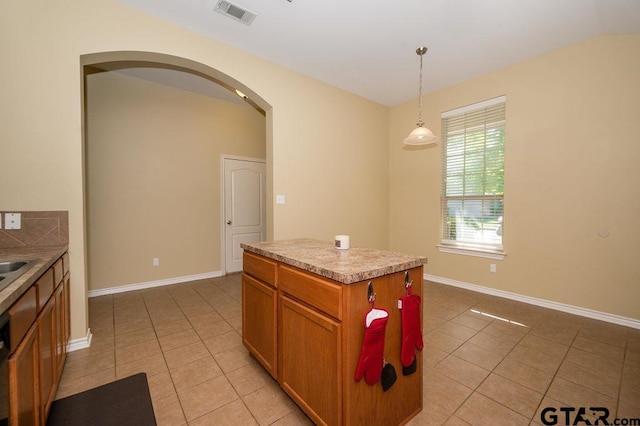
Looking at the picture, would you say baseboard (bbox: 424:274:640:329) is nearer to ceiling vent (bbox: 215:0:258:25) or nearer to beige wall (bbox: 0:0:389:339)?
beige wall (bbox: 0:0:389:339)

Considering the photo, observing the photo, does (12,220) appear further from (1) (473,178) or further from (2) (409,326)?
(1) (473,178)

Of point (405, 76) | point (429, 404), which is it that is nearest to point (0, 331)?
point (429, 404)

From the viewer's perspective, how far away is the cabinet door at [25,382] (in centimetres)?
99

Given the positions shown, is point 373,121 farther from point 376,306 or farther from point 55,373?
point 55,373

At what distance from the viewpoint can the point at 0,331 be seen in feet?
3.12

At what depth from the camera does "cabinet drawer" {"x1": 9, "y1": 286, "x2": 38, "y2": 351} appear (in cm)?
101

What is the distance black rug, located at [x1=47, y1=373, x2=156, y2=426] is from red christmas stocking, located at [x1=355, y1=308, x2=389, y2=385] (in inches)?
52.6

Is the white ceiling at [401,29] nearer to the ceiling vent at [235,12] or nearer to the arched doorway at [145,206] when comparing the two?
the ceiling vent at [235,12]

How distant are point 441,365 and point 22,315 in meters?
2.59

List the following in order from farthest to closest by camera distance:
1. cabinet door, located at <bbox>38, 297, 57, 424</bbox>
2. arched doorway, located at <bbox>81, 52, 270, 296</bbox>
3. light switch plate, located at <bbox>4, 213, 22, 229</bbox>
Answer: arched doorway, located at <bbox>81, 52, 270, 296</bbox> → light switch plate, located at <bbox>4, 213, 22, 229</bbox> → cabinet door, located at <bbox>38, 297, 57, 424</bbox>

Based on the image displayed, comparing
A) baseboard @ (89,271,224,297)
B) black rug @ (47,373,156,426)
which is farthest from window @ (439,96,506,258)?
black rug @ (47,373,156,426)

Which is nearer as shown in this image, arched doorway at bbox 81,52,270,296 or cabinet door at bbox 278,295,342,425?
cabinet door at bbox 278,295,342,425

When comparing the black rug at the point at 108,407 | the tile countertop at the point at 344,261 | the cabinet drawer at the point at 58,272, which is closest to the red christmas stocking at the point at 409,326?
the tile countertop at the point at 344,261

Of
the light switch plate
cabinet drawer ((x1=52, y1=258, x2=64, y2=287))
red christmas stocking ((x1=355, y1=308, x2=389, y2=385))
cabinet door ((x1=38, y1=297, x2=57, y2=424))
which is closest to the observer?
red christmas stocking ((x1=355, y1=308, x2=389, y2=385))
